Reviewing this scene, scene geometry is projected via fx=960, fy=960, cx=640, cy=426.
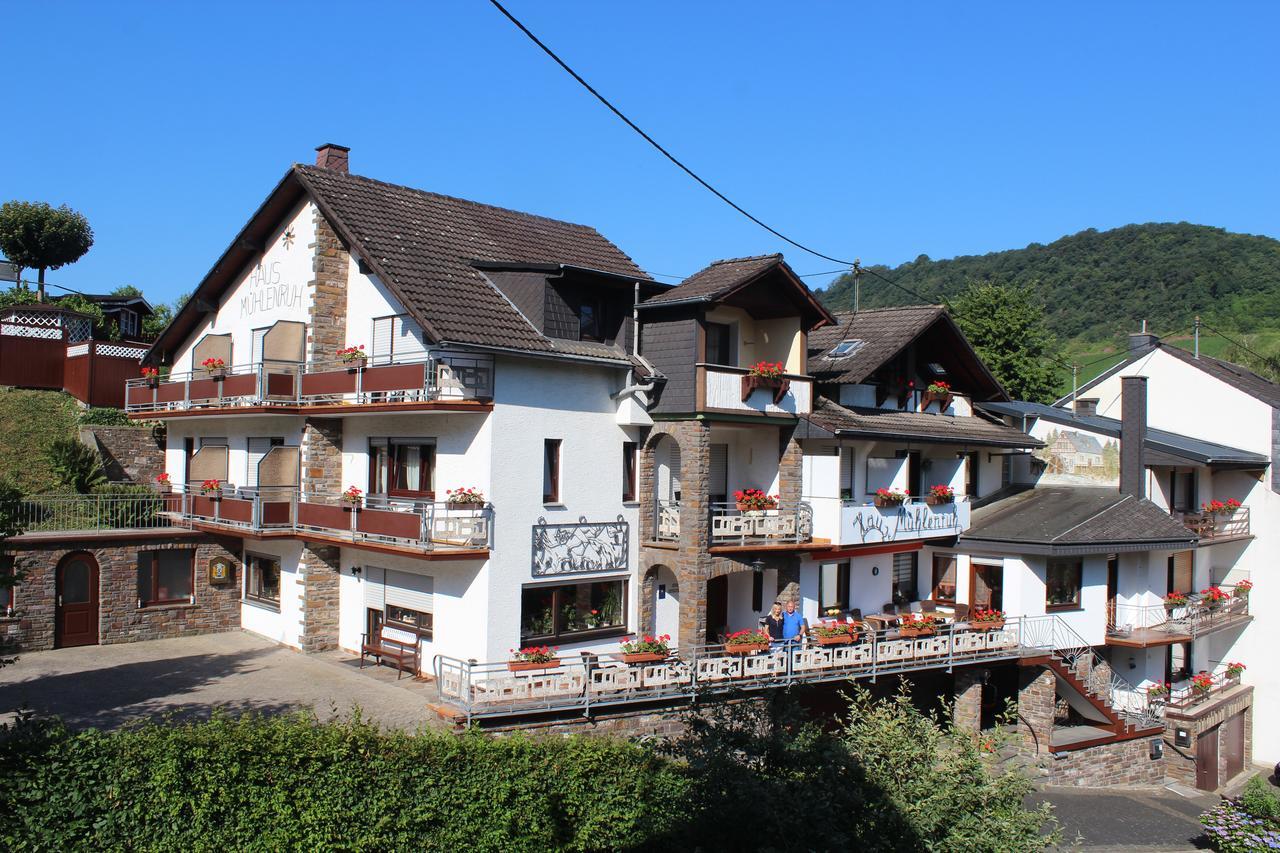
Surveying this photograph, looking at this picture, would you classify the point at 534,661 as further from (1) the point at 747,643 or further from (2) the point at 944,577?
(2) the point at 944,577

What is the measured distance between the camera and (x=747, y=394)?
22.1 meters

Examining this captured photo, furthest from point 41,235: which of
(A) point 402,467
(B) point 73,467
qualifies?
(A) point 402,467

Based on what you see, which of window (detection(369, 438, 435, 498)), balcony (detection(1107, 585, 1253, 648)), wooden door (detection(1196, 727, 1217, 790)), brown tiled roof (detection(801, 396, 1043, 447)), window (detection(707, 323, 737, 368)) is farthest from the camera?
wooden door (detection(1196, 727, 1217, 790))

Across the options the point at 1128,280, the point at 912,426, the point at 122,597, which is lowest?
the point at 122,597

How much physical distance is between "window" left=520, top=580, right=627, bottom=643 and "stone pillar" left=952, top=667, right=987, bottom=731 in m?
8.58

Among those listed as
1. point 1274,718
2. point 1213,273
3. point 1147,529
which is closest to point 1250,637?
point 1274,718

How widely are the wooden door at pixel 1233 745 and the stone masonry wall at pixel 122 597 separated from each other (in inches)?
1151

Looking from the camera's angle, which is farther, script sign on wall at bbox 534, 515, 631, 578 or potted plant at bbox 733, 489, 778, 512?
potted plant at bbox 733, 489, 778, 512

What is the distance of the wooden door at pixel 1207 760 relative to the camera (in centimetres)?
2744

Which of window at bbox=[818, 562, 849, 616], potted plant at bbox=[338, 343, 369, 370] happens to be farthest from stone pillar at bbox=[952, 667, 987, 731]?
potted plant at bbox=[338, 343, 369, 370]

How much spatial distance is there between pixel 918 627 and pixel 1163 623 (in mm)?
10230

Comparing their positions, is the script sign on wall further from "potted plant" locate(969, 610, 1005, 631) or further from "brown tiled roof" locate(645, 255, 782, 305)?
"potted plant" locate(969, 610, 1005, 631)

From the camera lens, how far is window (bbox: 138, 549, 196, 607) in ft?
78.2

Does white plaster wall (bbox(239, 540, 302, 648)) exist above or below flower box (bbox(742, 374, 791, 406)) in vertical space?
below
